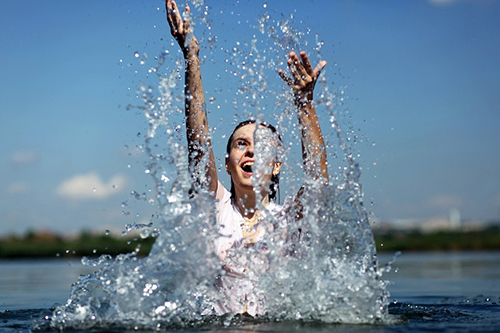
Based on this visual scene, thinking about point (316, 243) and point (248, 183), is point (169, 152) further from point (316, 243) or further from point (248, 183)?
point (316, 243)

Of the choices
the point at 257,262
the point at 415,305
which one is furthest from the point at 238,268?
the point at 415,305

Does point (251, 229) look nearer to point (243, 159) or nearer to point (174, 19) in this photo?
point (243, 159)

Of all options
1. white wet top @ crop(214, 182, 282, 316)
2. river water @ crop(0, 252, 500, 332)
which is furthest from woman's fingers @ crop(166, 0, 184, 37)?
river water @ crop(0, 252, 500, 332)

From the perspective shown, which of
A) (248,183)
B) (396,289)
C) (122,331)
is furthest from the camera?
(396,289)

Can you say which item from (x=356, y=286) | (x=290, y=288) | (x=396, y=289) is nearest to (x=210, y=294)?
(x=290, y=288)

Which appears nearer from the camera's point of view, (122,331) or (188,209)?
(122,331)

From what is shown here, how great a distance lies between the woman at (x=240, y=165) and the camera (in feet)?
16.7

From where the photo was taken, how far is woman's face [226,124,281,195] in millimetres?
5215

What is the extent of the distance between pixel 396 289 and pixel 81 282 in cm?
606

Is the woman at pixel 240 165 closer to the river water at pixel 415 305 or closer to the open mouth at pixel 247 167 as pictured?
the open mouth at pixel 247 167

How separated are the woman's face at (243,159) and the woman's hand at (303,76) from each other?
1.51 ft

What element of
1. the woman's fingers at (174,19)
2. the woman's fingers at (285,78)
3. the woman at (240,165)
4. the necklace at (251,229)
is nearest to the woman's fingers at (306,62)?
the woman at (240,165)

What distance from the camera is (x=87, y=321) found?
4902mm

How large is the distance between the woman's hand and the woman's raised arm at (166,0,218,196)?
72 centimetres
